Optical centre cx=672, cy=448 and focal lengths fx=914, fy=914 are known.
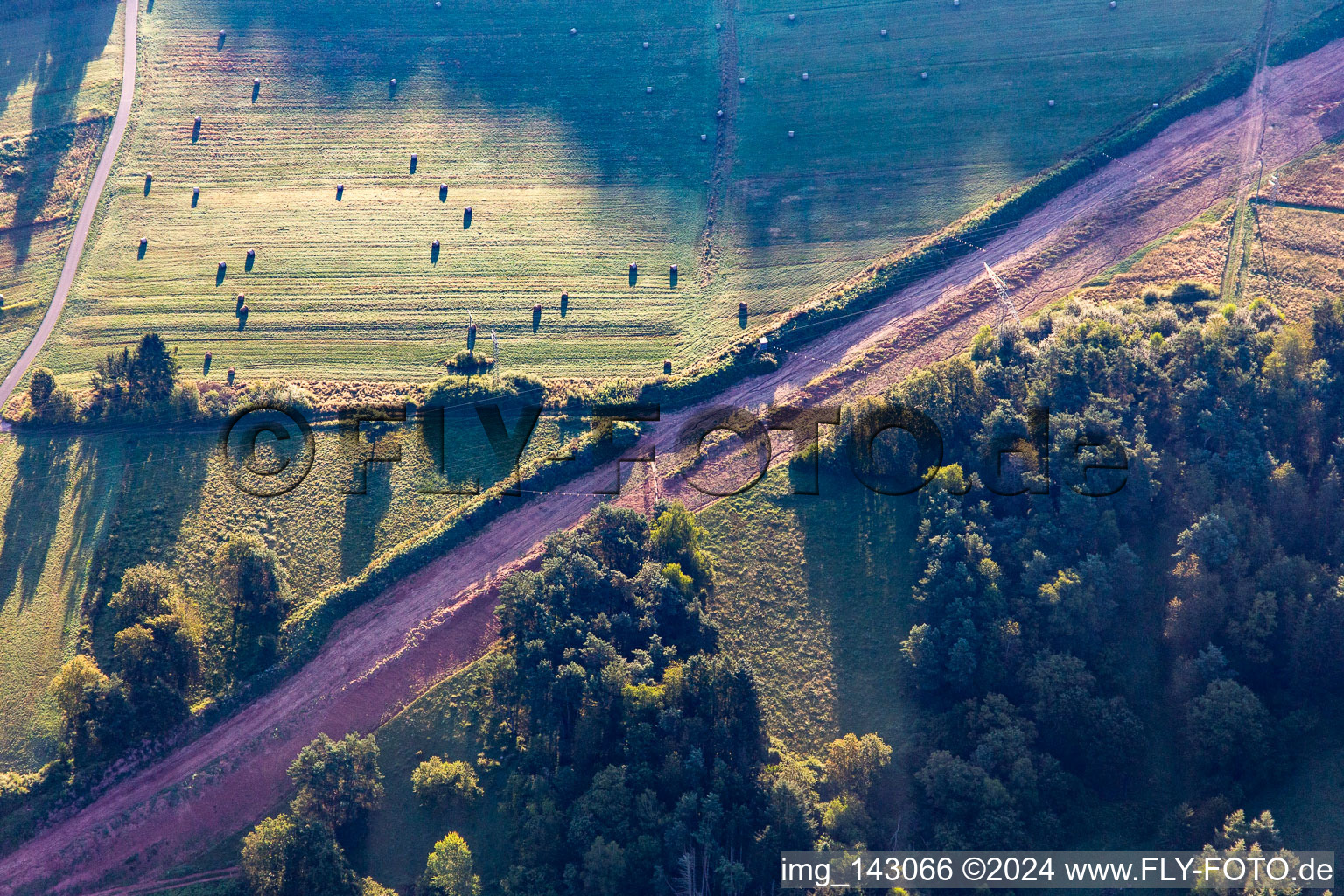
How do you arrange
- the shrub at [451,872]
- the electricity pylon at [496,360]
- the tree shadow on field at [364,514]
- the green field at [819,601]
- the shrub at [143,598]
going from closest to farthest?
1. the shrub at [451,872]
2. the shrub at [143,598]
3. the green field at [819,601]
4. the tree shadow on field at [364,514]
5. the electricity pylon at [496,360]

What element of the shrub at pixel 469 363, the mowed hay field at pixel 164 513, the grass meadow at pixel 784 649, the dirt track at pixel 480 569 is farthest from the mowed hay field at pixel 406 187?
the grass meadow at pixel 784 649

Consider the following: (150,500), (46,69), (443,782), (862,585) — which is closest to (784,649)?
(862,585)

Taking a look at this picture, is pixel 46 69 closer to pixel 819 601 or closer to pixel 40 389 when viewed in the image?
pixel 40 389

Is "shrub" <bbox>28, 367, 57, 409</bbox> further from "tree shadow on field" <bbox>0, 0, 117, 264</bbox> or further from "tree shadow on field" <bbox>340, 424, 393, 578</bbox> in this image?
"tree shadow on field" <bbox>340, 424, 393, 578</bbox>

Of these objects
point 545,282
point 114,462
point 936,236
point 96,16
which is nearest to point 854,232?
point 936,236

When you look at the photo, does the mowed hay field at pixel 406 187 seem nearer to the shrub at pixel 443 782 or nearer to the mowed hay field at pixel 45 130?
the mowed hay field at pixel 45 130

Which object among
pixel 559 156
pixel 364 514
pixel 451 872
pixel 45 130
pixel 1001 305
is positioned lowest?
pixel 451 872
